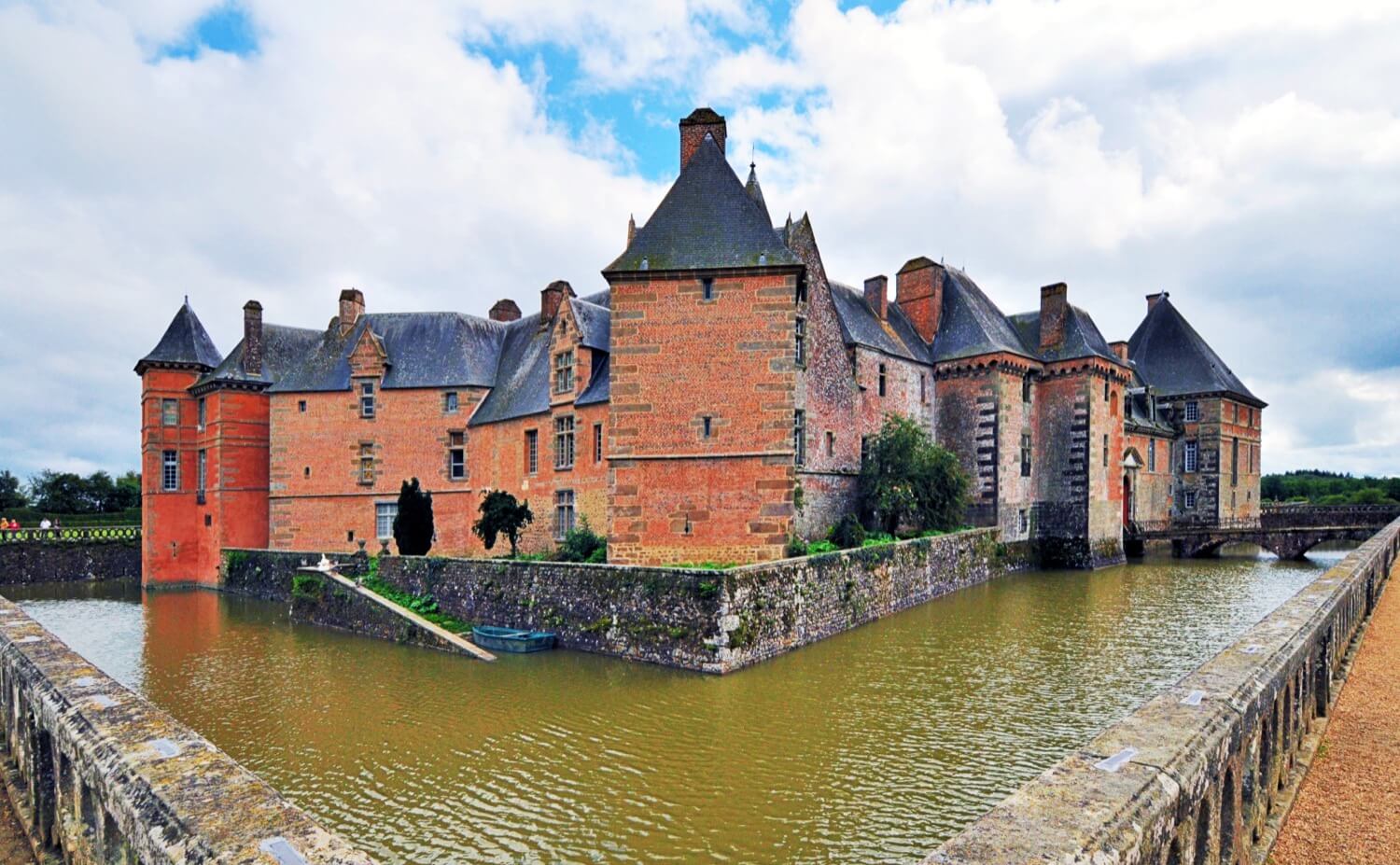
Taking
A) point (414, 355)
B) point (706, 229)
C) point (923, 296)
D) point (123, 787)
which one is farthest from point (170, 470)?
point (123, 787)

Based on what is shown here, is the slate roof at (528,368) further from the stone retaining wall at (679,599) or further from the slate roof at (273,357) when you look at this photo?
the stone retaining wall at (679,599)

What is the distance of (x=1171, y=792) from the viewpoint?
342cm

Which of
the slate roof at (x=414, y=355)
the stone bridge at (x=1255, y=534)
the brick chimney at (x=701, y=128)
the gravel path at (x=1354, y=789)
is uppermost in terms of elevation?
the brick chimney at (x=701, y=128)

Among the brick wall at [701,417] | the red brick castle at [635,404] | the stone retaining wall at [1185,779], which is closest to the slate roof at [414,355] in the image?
the red brick castle at [635,404]

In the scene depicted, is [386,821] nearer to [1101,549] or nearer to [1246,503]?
[1101,549]

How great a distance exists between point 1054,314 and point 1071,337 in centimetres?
129

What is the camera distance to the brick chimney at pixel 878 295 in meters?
30.8

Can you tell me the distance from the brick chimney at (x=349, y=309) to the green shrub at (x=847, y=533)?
20.4 m

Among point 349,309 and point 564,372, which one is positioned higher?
point 349,309

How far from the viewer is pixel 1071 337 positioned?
31.5 metres

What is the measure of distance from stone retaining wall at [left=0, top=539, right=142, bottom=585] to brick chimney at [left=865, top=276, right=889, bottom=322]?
110 feet

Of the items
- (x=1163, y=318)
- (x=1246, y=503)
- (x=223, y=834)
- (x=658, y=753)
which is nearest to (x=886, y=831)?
(x=658, y=753)

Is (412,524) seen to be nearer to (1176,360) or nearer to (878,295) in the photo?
(878,295)

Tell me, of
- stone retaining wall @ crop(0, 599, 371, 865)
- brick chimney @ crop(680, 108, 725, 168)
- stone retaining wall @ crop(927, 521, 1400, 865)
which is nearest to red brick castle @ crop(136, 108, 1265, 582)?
brick chimney @ crop(680, 108, 725, 168)
